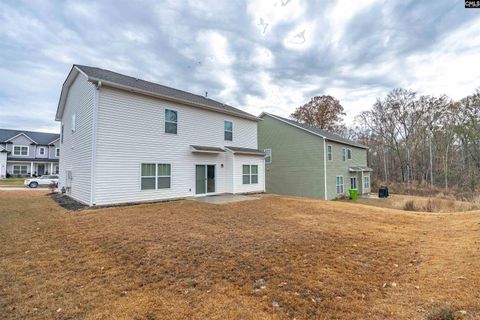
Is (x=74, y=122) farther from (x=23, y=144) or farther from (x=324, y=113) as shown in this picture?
(x=23, y=144)

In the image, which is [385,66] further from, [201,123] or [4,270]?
[4,270]

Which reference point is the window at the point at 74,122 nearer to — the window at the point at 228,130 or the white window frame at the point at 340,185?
the window at the point at 228,130

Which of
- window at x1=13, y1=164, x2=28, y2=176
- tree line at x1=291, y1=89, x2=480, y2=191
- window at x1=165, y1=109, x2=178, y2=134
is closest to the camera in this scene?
window at x1=165, y1=109, x2=178, y2=134

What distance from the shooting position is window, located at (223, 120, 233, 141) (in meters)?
15.7

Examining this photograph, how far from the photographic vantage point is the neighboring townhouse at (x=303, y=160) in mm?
20578

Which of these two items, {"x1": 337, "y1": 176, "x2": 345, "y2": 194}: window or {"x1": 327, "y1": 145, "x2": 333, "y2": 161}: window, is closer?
{"x1": 327, "y1": 145, "x2": 333, "y2": 161}: window

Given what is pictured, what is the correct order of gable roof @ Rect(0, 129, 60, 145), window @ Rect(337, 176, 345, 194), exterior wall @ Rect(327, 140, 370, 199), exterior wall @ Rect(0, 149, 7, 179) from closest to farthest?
1. exterior wall @ Rect(327, 140, 370, 199)
2. window @ Rect(337, 176, 345, 194)
3. exterior wall @ Rect(0, 149, 7, 179)
4. gable roof @ Rect(0, 129, 60, 145)

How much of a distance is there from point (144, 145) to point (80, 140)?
11.9 ft

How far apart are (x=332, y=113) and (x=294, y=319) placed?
3608cm

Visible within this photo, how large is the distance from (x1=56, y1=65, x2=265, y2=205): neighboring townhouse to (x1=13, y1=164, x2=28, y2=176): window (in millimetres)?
26911

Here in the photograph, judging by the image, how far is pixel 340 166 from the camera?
76.1 feet

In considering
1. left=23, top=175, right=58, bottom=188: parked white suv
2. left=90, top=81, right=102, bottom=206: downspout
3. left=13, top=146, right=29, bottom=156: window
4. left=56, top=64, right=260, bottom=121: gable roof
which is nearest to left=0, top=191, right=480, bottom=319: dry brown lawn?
left=90, top=81, right=102, bottom=206: downspout

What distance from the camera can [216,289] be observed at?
137 inches

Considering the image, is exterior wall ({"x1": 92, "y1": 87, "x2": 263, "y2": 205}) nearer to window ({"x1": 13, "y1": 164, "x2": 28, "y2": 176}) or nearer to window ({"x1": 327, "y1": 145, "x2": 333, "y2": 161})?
window ({"x1": 327, "y1": 145, "x2": 333, "y2": 161})
